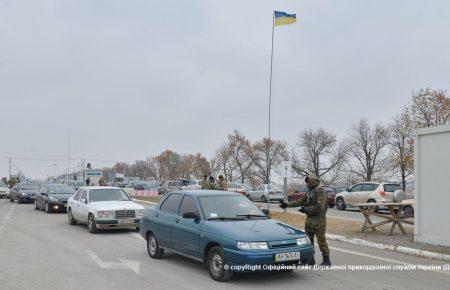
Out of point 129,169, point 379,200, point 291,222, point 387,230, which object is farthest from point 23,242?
point 129,169

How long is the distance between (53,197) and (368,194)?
16380 mm

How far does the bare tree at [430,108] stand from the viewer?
1818 inches

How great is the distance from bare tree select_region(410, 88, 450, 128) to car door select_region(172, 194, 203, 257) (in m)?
41.7

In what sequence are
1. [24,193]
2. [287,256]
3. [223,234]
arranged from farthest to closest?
[24,193]
[223,234]
[287,256]

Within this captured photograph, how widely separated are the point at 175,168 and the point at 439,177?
4425 inches

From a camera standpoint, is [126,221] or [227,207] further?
[126,221]

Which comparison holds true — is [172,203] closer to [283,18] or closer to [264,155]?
[283,18]

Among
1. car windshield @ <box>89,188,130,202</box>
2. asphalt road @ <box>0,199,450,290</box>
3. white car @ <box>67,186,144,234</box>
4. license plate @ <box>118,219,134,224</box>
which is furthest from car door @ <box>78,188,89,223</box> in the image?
asphalt road @ <box>0,199,450,290</box>

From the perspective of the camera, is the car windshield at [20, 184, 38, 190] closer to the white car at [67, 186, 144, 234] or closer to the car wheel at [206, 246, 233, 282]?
the white car at [67, 186, 144, 234]

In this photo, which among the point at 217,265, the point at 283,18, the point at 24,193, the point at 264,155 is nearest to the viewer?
the point at 217,265

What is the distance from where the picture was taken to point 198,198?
9000mm

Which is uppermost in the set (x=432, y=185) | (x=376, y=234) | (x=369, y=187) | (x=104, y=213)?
(x=432, y=185)

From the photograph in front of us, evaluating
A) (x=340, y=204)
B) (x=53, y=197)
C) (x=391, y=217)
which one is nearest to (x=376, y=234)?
(x=391, y=217)

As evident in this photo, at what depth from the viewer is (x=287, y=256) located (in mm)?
7590
